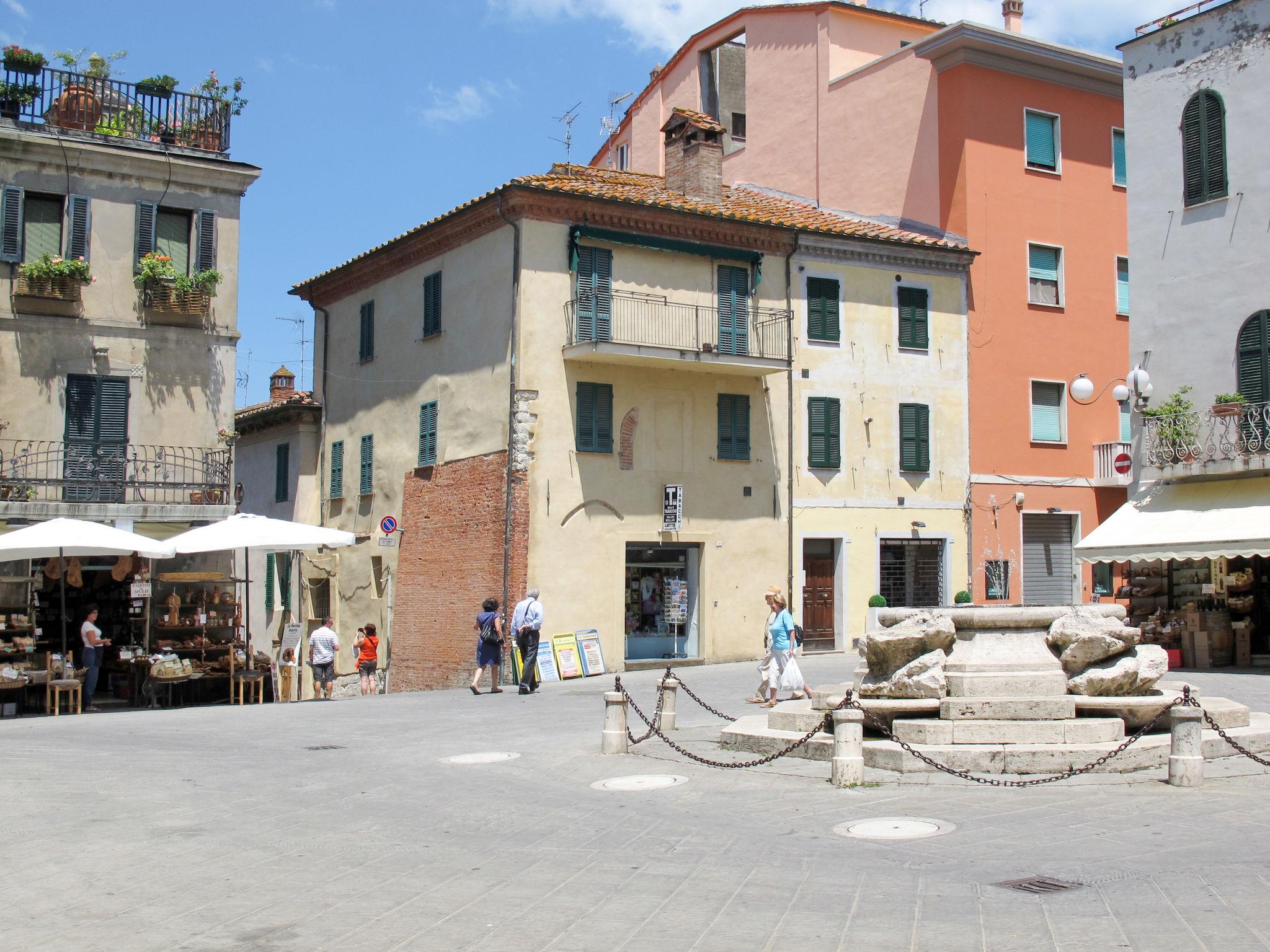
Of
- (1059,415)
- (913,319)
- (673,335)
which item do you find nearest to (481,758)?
(673,335)

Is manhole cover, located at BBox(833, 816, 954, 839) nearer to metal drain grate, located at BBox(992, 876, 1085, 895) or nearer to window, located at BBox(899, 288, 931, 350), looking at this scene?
metal drain grate, located at BBox(992, 876, 1085, 895)

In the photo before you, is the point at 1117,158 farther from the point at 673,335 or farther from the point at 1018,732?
the point at 1018,732

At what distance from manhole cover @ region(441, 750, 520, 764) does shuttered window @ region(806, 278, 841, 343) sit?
52.8 feet

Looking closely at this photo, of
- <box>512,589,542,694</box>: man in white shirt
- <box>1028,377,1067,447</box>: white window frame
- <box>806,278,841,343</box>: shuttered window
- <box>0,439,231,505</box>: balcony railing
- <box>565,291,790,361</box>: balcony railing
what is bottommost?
<box>512,589,542,694</box>: man in white shirt

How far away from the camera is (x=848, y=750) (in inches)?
418

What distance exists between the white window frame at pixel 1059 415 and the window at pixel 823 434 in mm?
5121

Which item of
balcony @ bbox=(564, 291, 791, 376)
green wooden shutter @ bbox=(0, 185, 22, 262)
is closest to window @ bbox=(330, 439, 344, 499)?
balcony @ bbox=(564, 291, 791, 376)

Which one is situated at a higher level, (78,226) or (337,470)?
(78,226)

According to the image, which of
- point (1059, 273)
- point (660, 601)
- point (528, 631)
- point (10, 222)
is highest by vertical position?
point (1059, 273)

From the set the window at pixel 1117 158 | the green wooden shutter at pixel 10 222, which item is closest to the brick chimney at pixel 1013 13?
the window at pixel 1117 158

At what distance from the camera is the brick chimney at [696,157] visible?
91.7 feet

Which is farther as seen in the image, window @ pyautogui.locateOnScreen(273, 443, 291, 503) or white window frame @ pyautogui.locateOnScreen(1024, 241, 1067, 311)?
window @ pyautogui.locateOnScreen(273, 443, 291, 503)

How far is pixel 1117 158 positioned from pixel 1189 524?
12.8 meters

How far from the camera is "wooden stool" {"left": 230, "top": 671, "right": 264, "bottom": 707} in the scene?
20.6 metres
